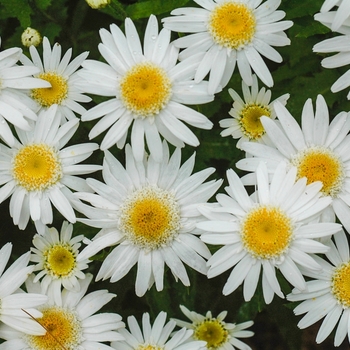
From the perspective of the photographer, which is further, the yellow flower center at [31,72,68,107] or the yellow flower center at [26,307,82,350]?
the yellow flower center at [31,72,68,107]

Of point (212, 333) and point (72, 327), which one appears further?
point (212, 333)

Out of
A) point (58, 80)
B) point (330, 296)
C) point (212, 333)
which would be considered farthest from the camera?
point (212, 333)

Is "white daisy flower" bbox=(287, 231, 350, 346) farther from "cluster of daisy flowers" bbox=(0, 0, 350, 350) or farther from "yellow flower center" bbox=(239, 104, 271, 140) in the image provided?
"yellow flower center" bbox=(239, 104, 271, 140)

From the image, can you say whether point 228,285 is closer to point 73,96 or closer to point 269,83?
point 269,83

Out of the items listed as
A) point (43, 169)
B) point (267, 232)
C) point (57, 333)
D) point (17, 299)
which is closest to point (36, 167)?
point (43, 169)

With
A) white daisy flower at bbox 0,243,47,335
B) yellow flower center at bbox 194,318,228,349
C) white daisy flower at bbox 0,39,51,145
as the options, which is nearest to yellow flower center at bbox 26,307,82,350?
white daisy flower at bbox 0,243,47,335

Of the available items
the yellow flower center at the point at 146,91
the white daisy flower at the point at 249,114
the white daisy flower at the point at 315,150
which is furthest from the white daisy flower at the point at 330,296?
the yellow flower center at the point at 146,91

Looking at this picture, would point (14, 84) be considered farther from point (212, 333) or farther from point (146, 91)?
point (212, 333)
